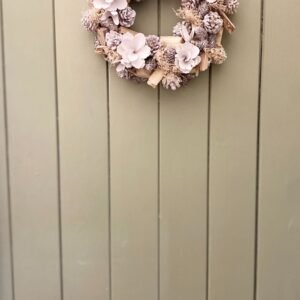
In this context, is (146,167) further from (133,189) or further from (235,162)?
(235,162)

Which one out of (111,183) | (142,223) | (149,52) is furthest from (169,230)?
(149,52)

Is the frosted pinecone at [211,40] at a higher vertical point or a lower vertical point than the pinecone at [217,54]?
higher

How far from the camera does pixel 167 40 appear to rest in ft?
3.70

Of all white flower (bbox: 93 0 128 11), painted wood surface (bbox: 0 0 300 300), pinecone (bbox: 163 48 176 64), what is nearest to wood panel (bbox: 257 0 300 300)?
painted wood surface (bbox: 0 0 300 300)

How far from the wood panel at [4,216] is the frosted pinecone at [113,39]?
0.27 meters

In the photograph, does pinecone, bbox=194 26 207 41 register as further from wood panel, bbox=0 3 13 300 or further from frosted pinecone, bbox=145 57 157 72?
wood panel, bbox=0 3 13 300

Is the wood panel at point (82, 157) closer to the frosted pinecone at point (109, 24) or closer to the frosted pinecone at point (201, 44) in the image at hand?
the frosted pinecone at point (109, 24)

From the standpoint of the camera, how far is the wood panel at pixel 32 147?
119 cm

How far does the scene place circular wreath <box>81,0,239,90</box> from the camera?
43.3 inches

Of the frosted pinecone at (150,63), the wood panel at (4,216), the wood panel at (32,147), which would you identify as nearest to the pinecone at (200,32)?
the frosted pinecone at (150,63)

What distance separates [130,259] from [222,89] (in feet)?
1.52

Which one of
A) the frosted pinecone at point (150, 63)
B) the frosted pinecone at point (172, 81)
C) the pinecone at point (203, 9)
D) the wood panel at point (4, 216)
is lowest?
the wood panel at point (4, 216)

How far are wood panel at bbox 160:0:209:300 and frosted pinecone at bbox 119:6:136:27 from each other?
0.27 ft

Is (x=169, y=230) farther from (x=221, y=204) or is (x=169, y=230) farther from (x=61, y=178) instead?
(x=61, y=178)
